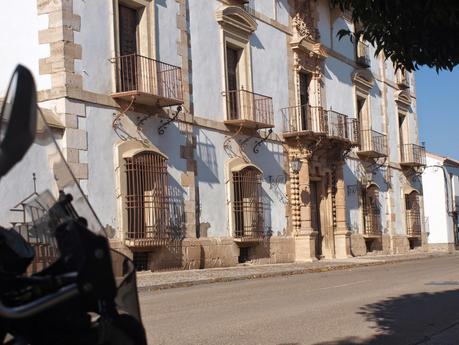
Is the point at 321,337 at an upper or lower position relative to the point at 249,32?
lower

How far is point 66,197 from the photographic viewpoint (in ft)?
8.34

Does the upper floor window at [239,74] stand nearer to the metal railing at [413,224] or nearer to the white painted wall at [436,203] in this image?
the metal railing at [413,224]

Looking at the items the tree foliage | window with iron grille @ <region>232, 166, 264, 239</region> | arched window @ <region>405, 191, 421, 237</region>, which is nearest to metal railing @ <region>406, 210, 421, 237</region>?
arched window @ <region>405, 191, 421, 237</region>

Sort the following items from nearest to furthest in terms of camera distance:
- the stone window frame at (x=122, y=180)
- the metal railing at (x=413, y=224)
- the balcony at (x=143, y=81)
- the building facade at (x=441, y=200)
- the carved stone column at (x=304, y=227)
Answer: the stone window frame at (x=122, y=180)
the balcony at (x=143, y=81)
the carved stone column at (x=304, y=227)
the metal railing at (x=413, y=224)
the building facade at (x=441, y=200)

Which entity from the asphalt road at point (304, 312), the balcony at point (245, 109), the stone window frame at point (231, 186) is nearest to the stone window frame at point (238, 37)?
Result: the balcony at point (245, 109)

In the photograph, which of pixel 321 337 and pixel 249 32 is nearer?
pixel 321 337

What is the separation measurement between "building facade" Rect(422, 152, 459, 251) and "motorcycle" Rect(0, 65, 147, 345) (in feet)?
130

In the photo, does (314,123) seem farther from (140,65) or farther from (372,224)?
(140,65)

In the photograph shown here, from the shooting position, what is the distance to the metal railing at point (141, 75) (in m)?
17.0

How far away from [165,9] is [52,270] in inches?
677

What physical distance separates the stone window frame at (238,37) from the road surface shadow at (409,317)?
36.4ft

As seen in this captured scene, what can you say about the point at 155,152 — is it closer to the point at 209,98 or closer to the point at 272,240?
the point at 209,98

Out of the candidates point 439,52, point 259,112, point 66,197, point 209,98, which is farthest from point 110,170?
point 66,197

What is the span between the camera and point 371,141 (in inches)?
1182
